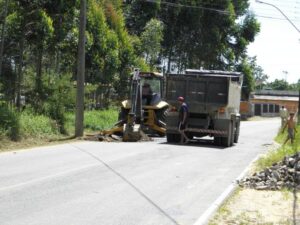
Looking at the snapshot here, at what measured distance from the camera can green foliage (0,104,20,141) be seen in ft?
65.7

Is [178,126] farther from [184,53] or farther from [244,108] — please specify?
[244,108]

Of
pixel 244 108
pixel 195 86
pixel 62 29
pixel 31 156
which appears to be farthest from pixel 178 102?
Result: pixel 244 108

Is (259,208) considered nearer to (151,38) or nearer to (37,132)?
(37,132)

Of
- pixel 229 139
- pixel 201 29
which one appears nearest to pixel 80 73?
pixel 229 139

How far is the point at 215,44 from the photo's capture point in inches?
2128

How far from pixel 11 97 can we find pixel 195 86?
8.10 metres

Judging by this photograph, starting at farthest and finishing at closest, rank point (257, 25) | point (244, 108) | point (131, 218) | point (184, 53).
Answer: point (244, 108) < point (257, 25) < point (184, 53) < point (131, 218)

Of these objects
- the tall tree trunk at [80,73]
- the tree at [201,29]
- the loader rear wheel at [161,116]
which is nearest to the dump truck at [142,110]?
the loader rear wheel at [161,116]

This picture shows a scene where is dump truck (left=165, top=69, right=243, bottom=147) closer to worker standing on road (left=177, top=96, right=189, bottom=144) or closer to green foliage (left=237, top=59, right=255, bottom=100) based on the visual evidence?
worker standing on road (left=177, top=96, right=189, bottom=144)

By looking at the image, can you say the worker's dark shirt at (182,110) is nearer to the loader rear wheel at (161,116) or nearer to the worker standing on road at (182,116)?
the worker standing on road at (182,116)

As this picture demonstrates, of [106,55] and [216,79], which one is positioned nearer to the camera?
[216,79]

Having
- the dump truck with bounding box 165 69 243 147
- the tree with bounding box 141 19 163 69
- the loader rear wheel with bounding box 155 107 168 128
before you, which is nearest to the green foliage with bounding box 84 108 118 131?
the loader rear wheel with bounding box 155 107 168 128

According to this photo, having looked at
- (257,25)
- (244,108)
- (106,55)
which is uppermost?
(257,25)

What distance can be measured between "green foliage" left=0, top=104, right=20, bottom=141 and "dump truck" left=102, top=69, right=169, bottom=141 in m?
4.20
